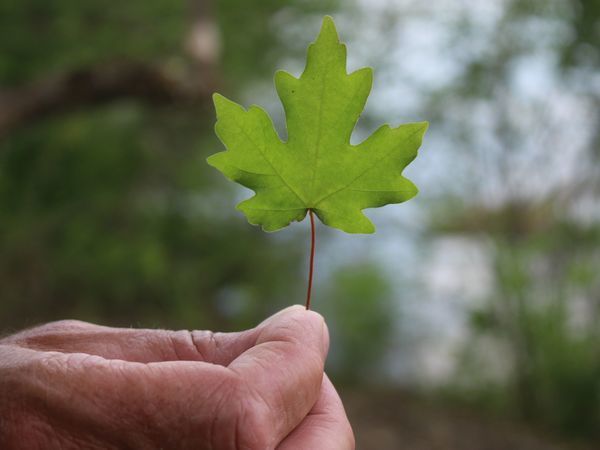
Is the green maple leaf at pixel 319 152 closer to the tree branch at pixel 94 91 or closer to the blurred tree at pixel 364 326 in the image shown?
the tree branch at pixel 94 91

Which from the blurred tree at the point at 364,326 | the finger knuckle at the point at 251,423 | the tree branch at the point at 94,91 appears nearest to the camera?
the finger knuckle at the point at 251,423

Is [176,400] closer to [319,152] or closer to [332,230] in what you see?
[319,152]

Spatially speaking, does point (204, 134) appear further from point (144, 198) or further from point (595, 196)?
point (595, 196)

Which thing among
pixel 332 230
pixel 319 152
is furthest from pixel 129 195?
pixel 319 152

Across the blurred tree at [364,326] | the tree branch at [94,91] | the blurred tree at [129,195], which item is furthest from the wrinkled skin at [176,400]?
Result: the blurred tree at [364,326]

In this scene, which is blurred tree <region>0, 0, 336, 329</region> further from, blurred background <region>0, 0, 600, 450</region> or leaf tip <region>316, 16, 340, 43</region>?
leaf tip <region>316, 16, 340, 43</region>

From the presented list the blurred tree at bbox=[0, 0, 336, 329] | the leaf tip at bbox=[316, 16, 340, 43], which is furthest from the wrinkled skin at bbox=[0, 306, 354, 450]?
the blurred tree at bbox=[0, 0, 336, 329]
